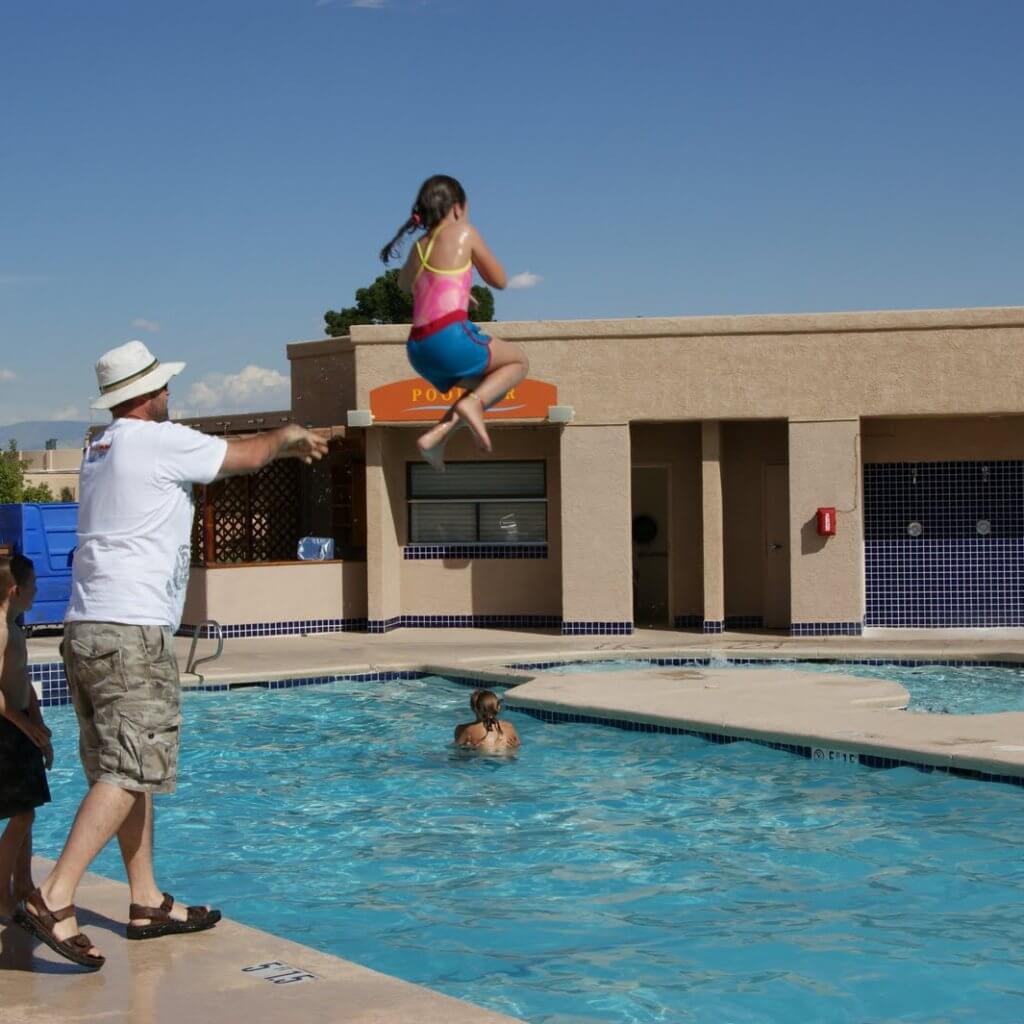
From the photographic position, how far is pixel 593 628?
63.6 feet

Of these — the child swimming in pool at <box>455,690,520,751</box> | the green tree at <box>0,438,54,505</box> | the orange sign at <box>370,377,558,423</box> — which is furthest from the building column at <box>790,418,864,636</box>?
the green tree at <box>0,438,54,505</box>

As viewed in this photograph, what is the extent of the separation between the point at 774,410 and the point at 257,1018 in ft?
48.7

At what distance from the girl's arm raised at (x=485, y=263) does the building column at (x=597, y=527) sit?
13.4 m

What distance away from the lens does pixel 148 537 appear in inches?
219

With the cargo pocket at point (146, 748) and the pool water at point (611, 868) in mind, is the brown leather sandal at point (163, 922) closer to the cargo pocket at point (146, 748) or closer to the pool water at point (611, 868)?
the cargo pocket at point (146, 748)

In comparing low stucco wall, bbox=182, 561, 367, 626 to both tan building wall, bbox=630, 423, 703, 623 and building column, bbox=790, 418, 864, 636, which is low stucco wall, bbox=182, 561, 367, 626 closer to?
tan building wall, bbox=630, 423, 703, 623

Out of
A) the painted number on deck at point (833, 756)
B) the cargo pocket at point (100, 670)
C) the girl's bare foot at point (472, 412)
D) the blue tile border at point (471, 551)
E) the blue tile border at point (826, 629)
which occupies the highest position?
the girl's bare foot at point (472, 412)

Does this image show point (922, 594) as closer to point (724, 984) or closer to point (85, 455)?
point (724, 984)

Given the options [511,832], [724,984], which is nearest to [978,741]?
[511,832]

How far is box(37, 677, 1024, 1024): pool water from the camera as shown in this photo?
23.1 ft

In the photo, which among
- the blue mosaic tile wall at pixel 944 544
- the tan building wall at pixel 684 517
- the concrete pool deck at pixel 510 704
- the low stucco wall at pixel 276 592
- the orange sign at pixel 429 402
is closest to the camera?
the concrete pool deck at pixel 510 704

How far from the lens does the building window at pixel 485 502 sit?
804 inches

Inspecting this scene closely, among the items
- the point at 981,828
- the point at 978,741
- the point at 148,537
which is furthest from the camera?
the point at 978,741

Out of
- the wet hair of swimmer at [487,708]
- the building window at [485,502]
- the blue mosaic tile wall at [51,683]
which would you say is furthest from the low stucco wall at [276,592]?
the wet hair of swimmer at [487,708]
